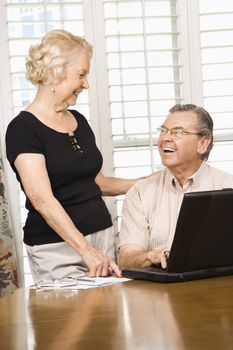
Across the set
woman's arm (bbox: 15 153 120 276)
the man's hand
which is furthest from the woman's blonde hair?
the man's hand

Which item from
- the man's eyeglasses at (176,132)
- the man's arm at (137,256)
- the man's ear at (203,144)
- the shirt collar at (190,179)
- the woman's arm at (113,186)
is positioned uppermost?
the man's eyeglasses at (176,132)

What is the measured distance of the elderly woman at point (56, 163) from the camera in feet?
9.34

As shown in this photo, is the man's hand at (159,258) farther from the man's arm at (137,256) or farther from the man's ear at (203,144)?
the man's ear at (203,144)

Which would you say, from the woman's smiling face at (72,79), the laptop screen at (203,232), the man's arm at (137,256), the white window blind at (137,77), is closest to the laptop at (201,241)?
the laptop screen at (203,232)

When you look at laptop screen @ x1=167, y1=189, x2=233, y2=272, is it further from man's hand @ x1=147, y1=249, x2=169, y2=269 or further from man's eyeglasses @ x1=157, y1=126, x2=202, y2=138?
man's eyeglasses @ x1=157, y1=126, x2=202, y2=138

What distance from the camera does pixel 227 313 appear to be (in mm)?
1893

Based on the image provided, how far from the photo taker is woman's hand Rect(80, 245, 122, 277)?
263cm

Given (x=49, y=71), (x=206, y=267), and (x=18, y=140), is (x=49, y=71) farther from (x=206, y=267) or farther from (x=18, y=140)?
(x=206, y=267)

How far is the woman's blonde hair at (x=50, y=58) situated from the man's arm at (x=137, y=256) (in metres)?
0.69

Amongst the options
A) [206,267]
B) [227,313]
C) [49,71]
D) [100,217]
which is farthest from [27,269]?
[227,313]

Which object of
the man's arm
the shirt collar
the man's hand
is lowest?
the man's arm

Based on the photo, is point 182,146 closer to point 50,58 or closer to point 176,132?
point 176,132

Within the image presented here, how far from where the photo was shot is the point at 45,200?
111 inches

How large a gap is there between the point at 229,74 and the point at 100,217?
1.30 metres
